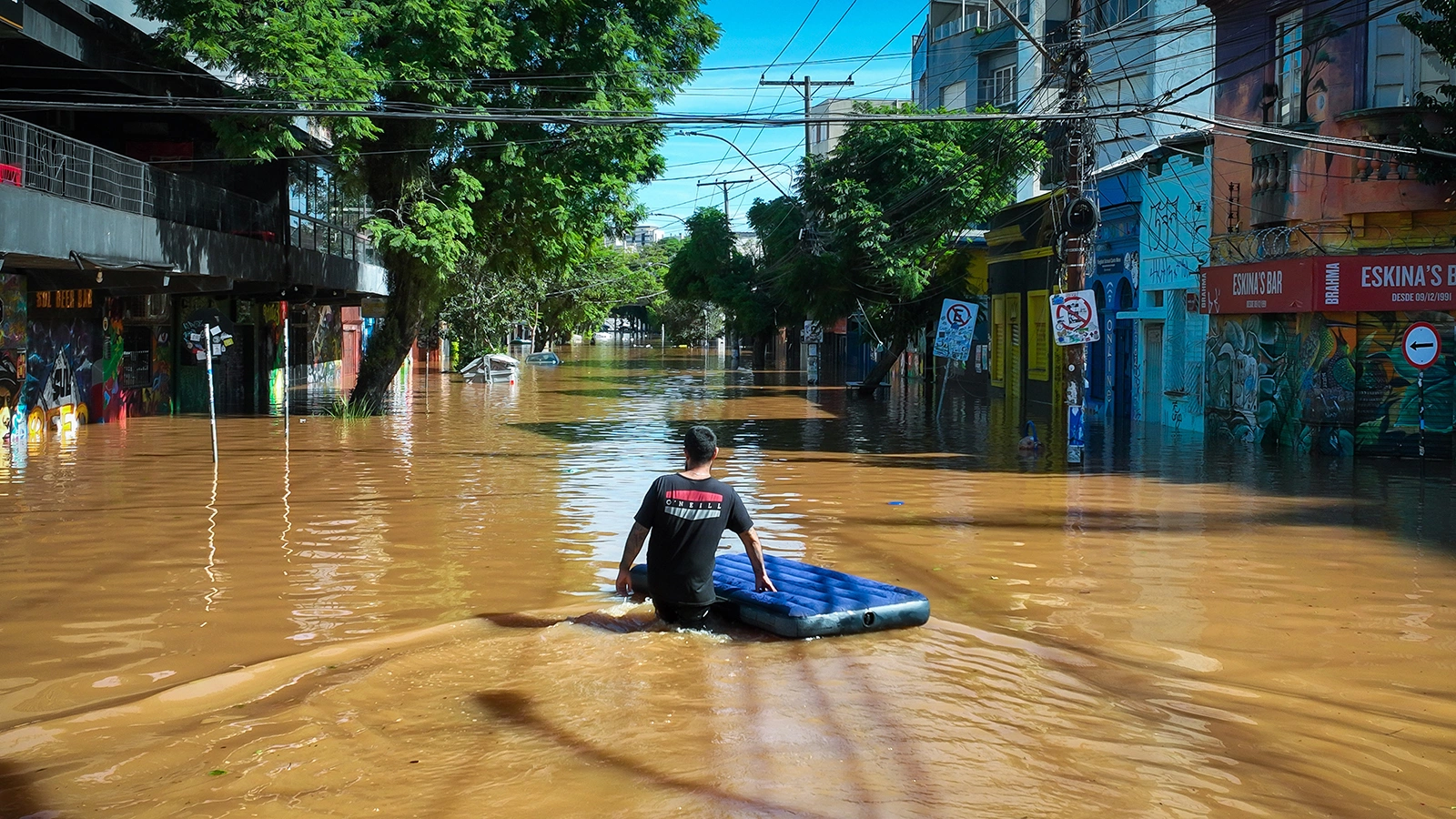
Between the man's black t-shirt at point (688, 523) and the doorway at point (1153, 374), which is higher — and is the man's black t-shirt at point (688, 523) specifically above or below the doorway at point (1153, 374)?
below

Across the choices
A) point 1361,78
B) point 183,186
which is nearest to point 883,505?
point 1361,78

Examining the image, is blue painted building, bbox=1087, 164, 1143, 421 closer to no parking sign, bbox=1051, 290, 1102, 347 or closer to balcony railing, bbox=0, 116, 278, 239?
no parking sign, bbox=1051, 290, 1102, 347

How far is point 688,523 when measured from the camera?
320 inches

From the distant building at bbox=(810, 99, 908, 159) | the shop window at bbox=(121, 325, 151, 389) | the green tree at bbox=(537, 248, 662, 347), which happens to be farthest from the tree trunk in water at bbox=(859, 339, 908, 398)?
the green tree at bbox=(537, 248, 662, 347)

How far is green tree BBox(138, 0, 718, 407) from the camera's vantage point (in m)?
23.0

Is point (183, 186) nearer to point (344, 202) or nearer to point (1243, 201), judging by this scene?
point (344, 202)

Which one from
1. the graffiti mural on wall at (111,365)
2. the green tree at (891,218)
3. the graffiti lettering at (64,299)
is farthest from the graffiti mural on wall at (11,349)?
the green tree at (891,218)

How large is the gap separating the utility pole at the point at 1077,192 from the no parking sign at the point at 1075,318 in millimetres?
230

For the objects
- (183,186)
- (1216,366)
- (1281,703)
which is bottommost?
(1281,703)

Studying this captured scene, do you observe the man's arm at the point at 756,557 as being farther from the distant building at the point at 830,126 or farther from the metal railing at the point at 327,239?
the distant building at the point at 830,126

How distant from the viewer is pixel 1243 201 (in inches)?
953

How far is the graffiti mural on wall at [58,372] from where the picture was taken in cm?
2342

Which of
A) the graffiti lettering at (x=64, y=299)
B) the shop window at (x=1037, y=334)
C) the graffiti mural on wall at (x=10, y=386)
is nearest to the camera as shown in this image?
the graffiti mural on wall at (x=10, y=386)

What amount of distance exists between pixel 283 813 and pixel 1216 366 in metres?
23.1
